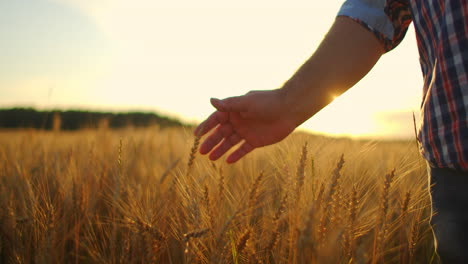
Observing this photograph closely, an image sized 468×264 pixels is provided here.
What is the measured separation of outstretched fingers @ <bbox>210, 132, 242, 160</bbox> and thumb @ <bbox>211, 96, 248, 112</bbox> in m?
0.16

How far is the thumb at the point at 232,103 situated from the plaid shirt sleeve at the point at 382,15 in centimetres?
45

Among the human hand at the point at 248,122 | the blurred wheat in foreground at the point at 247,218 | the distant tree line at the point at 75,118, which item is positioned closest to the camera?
the blurred wheat in foreground at the point at 247,218

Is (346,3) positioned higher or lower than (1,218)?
higher

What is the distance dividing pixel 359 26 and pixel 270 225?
711 mm

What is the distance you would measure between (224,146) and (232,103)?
207mm

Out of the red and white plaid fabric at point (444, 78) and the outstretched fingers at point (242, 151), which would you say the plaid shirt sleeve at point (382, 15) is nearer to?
the red and white plaid fabric at point (444, 78)

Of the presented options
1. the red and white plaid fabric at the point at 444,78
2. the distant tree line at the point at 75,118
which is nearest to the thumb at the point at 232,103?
the red and white plaid fabric at the point at 444,78

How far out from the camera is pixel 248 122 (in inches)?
52.1

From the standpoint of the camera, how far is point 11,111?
1107cm

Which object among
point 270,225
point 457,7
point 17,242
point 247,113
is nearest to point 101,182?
point 17,242

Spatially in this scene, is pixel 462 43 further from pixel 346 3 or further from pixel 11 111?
pixel 11 111

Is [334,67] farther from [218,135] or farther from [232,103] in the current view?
[218,135]

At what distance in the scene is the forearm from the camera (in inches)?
44.7

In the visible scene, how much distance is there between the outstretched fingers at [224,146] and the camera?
1347 millimetres
